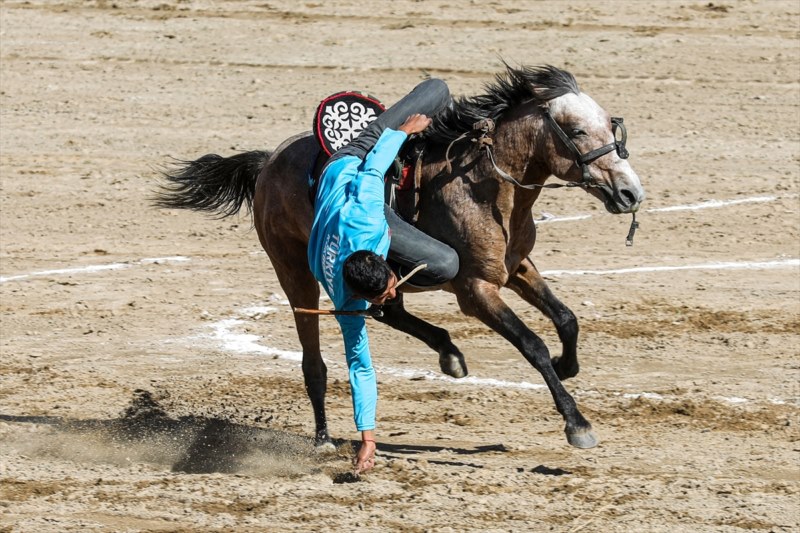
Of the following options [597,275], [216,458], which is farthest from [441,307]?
[216,458]

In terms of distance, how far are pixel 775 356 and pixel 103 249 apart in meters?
6.07

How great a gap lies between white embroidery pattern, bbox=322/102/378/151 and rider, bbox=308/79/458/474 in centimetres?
23

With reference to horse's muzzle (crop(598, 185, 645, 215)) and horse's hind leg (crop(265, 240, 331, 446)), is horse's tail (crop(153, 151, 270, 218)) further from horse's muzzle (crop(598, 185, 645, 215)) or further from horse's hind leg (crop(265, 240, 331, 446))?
A: horse's muzzle (crop(598, 185, 645, 215))

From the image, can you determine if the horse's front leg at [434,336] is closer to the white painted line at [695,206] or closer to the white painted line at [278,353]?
the white painted line at [278,353]

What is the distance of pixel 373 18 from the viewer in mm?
18016

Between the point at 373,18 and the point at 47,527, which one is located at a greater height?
the point at 373,18

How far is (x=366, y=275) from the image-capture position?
243 inches

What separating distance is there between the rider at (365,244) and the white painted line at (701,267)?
13.8 feet

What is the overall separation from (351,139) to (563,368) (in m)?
1.81

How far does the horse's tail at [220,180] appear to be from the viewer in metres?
8.88

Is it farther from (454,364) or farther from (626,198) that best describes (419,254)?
(626,198)

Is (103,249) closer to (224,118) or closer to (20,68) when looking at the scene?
(224,118)

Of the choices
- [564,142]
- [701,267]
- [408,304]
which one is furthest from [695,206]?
[564,142]

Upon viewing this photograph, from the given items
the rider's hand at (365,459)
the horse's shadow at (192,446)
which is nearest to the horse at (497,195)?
the horse's shadow at (192,446)
